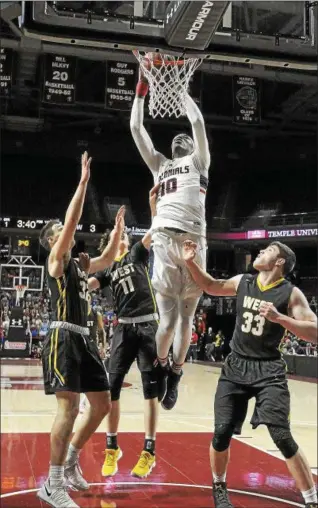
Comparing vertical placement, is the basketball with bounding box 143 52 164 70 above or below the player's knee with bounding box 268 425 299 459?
above

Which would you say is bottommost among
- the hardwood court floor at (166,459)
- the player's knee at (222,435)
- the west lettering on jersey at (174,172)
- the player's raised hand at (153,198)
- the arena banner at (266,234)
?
the hardwood court floor at (166,459)

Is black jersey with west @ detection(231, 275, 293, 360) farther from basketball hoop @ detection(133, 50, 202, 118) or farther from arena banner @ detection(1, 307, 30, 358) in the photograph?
arena banner @ detection(1, 307, 30, 358)

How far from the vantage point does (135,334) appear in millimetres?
4238

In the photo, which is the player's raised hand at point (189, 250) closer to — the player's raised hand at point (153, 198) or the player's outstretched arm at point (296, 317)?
the player's raised hand at point (153, 198)

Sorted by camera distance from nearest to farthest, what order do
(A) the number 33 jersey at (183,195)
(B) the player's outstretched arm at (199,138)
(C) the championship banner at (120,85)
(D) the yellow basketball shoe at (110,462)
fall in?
(A) the number 33 jersey at (183,195) → (B) the player's outstretched arm at (199,138) → (D) the yellow basketball shoe at (110,462) → (C) the championship banner at (120,85)

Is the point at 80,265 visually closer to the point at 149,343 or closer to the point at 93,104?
the point at 149,343

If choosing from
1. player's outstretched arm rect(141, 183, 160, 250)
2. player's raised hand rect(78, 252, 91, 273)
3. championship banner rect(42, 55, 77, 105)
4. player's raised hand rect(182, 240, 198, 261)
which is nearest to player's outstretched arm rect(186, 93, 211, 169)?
player's outstretched arm rect(141, 183, 160, 250)

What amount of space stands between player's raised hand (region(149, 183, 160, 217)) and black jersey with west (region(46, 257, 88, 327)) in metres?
0.71

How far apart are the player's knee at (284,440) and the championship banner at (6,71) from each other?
4.63 m

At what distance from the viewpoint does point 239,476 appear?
16.1 feet

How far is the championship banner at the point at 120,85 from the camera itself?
16.7ft

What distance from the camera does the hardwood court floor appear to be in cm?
431

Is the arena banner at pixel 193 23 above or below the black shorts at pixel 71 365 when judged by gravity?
above

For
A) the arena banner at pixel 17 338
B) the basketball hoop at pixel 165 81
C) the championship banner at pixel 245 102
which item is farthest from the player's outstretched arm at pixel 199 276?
the championship banner at pixel 245 102
